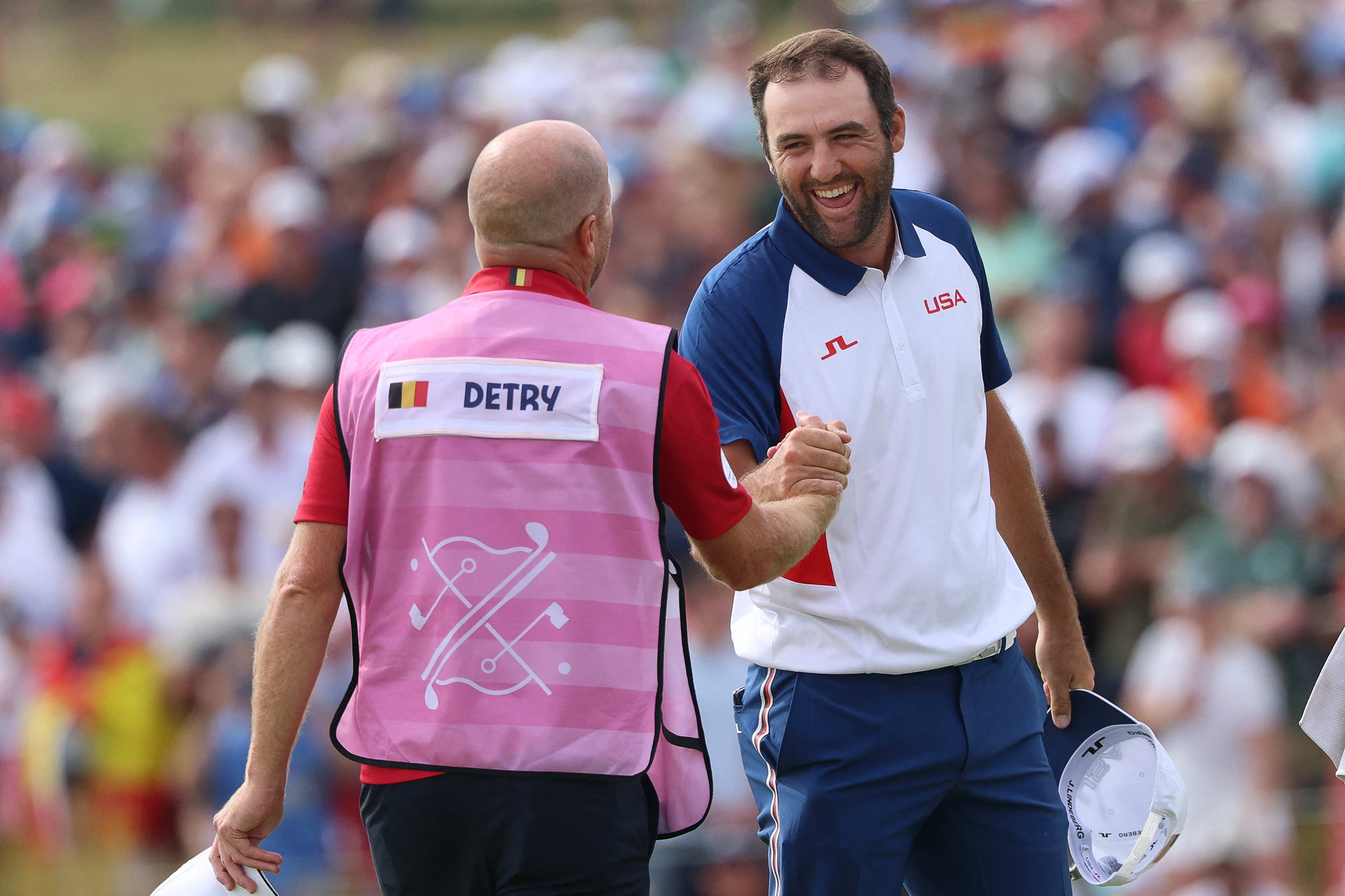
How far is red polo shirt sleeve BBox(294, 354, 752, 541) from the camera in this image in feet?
9.66

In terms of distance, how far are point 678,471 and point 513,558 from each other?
33 centimetres

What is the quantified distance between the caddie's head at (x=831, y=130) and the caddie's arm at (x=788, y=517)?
0.51 meters

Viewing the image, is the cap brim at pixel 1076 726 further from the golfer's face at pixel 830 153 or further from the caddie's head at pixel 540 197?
the caddie's head at pixel 540 197

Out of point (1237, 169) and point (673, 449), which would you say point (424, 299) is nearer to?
point (1237, 169)

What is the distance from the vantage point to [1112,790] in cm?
372

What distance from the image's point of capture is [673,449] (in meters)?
2.94

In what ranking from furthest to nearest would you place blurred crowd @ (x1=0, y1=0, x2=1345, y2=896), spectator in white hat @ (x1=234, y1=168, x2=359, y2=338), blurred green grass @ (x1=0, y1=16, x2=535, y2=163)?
blurred green grass @ (x1=0, y1=16, x2=535, y2=163) → spectator in white hat @ (x1=234, y1=168, x2=359, y2=338) → blurred crowd @ (x1=0, y1=0, x2=1345, y2=896)

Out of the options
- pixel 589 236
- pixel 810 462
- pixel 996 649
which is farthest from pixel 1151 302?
pixel 589 236

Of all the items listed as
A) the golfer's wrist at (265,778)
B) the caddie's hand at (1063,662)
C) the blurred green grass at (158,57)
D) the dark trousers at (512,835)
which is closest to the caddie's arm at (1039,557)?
the caddie's hand at (1063,662)

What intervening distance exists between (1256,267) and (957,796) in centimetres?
569

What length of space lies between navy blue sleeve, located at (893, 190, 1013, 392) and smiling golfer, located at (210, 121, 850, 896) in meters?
0.65

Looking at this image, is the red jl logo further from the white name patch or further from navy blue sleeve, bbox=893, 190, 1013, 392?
the white name patch

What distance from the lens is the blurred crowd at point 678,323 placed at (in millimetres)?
6367

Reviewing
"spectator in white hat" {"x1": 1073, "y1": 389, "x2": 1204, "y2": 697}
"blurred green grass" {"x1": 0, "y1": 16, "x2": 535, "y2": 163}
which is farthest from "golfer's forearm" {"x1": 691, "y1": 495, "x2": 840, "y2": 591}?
"blurred green grass" {"x1": 0, "y1": 16, "x2": 535, "y2": 163}
